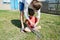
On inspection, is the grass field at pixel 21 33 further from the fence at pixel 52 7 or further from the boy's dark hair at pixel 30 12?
the fence at pixel 52 7

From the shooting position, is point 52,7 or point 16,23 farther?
point 52,7

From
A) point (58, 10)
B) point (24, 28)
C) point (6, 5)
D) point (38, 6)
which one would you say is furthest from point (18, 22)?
point (6, 5)

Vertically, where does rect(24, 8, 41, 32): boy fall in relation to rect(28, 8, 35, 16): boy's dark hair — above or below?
below

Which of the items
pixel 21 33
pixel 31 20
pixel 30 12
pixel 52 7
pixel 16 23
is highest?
pixel 30 12

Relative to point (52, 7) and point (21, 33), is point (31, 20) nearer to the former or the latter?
point (21, 33)

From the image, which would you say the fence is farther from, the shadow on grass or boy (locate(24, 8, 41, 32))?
boy (locate(24, 8, 41, 32))

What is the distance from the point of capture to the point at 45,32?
743 centimetres

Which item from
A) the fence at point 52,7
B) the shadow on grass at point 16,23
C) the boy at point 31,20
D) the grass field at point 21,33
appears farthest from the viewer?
the fence at point 52,7

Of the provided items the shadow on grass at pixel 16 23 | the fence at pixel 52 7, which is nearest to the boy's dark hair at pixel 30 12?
A: the shadow on grass at pixel 16 23

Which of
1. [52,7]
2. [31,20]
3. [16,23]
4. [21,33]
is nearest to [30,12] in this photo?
[31,20]

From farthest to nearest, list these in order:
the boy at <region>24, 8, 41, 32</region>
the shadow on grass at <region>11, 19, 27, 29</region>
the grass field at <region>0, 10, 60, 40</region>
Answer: the shadow on grass at <region>11, 19, 27, 29</region>, the boy at <region>24, 8, 41, 32</region>, the grass field at <region>0, 10, 60, 40</region>

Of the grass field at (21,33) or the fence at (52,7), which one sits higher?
the grass field at (21,33)

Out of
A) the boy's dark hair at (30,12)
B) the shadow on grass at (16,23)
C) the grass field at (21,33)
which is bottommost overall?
the grass field at (21,33)

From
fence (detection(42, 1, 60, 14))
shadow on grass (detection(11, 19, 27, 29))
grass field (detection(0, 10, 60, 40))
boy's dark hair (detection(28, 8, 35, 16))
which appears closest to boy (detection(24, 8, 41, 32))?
boy's dark hair (detection(28, 8, 35, 16))
